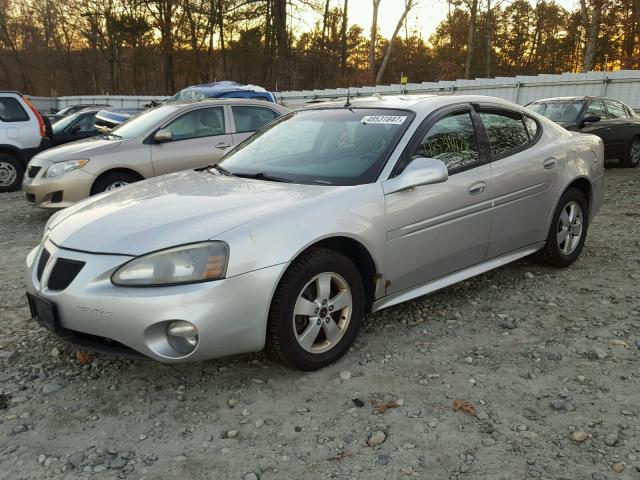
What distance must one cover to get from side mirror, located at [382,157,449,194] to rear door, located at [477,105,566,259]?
2.71 ft

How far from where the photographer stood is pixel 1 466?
2301 mm

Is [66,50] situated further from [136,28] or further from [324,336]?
[324,336]

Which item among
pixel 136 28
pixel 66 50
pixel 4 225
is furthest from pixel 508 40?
pixel 4 225

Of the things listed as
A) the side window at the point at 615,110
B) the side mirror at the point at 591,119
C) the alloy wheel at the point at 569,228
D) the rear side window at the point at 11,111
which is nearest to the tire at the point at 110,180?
the rear side window at the point at 11,111

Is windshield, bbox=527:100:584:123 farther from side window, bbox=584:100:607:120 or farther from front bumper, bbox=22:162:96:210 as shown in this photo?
front bumper, bbox=22:162:96:210

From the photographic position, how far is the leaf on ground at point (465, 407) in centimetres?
269

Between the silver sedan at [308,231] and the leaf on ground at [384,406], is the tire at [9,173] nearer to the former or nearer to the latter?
the silver sedan at [308,231]

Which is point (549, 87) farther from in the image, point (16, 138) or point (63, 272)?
point (63, 272)

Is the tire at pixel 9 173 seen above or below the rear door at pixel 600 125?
below

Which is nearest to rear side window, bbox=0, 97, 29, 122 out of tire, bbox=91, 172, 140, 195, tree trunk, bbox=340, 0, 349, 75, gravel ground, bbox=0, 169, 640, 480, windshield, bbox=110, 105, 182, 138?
windshield, bbox=110, 105, 182, 138

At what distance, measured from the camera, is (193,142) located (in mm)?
7328

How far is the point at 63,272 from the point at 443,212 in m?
2.30

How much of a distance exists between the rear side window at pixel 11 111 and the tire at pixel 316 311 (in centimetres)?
903

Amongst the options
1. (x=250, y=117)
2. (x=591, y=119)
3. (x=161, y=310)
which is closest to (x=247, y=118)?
(x=250, y=117)
